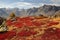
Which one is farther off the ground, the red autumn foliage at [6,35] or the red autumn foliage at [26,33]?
the red autumn foliage at [26,33]

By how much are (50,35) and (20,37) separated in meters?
7.45

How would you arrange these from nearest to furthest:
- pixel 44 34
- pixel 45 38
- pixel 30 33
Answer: pixel 45 38 → pixel 44 34 → pixel 30 33

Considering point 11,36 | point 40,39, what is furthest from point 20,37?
point 40,39

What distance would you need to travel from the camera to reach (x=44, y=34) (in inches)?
1681

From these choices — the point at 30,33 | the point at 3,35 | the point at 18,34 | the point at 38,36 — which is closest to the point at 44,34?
the point at 38,36

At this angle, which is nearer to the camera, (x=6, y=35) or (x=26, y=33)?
(x=26, y=33)

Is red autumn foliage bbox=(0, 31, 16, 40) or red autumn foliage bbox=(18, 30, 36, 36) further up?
red autumn foliage bbox=(18, 30, 36, 36)

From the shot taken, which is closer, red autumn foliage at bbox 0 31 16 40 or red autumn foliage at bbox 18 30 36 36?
red autumn foliage at bbox 0 31 16 40

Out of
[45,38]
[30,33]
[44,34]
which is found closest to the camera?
[45,38]

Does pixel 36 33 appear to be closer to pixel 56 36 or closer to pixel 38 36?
pixel 38 36

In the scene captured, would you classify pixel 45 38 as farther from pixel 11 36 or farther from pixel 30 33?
pixel 11 36

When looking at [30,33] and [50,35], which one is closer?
[50,35]

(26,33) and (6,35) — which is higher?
(26,33)

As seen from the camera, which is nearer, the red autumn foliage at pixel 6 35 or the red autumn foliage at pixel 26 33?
the red autumn foliage at pixel 6 35
